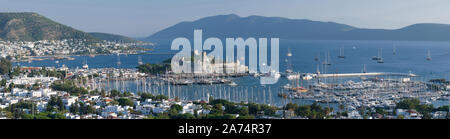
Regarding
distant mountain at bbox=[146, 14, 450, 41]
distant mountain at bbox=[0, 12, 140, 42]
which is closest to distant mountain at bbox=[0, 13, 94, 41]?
distant mountain at bbox=[0, 12, 140, 42]

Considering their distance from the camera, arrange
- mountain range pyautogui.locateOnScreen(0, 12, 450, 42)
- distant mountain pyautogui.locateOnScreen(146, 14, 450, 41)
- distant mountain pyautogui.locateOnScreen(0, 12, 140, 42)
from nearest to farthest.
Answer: distant mountain pyautogui.locateOnScreen(0, 12, 140, 42) < mountain range pyautogui.locateOnScreen(0, 12, 450, 42) < distant mountain pyautogui.locateOnScreen(146, 14, 450, 41)

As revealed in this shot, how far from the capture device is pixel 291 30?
232 ft

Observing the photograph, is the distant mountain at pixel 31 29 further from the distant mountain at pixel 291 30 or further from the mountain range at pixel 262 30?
the distant mountain at pixel 291 30

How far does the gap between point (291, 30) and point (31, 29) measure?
142 ft

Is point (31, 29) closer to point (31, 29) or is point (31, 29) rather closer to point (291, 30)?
point (31, 29)

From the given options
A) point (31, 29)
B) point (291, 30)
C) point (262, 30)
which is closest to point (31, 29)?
point (31, 29)

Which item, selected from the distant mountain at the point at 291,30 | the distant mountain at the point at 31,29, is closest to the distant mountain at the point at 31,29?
the distant mountain at the point at 31,29

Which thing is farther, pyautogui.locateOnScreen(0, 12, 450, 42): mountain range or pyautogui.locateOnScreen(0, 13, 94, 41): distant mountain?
pyautogui.locateOnScreen(0, 12, 450, 42): mountain range

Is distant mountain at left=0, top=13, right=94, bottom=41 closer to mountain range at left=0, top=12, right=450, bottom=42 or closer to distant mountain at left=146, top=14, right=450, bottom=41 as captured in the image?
mountain range at left=0, top=12, right=450, bottom=42

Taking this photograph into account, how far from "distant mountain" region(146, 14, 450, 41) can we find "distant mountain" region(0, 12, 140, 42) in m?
24.9

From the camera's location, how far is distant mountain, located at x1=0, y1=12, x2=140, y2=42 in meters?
35.6

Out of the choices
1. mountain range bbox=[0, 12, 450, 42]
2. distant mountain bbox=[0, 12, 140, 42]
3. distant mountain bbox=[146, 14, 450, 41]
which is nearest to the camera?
distant mountain bbox=[0, 12, 140, 42]
